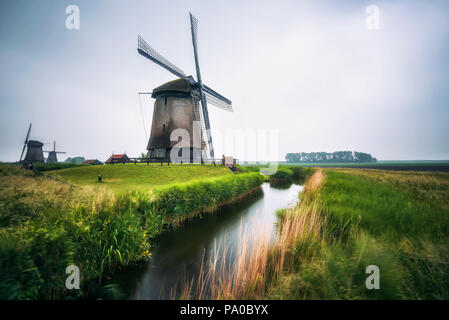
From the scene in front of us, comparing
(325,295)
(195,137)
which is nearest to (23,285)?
(325,295)

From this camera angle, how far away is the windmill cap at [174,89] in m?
23.6

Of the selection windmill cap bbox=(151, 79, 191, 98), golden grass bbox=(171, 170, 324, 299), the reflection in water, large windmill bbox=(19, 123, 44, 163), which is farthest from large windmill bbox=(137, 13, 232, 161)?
large windmill bbox=(19, 123, 44, 163)

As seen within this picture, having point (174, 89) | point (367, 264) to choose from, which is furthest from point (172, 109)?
point (367, 264)

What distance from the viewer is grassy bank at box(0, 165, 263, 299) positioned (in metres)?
2.73

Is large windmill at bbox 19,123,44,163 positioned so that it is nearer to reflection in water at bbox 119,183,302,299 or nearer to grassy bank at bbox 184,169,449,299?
reflection in water at bbox 119,183,302,299

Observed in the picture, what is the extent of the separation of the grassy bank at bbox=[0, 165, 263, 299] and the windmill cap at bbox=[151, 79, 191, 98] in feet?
65.9

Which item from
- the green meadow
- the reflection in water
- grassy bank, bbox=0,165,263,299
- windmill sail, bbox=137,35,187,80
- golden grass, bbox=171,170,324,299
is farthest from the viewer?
windmill sail, bbox=137,35,187,80

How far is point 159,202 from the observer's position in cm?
741

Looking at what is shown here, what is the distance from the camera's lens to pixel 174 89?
2352 centimetres

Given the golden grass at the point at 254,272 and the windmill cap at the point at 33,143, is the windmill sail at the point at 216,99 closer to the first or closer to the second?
the golden grass at the point at 254,272

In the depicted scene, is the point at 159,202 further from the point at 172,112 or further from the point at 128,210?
the point at 172,112

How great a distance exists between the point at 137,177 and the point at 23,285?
13526 mm

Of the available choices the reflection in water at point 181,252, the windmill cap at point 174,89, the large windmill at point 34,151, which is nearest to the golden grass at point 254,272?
the reflection in water at point 181,252
